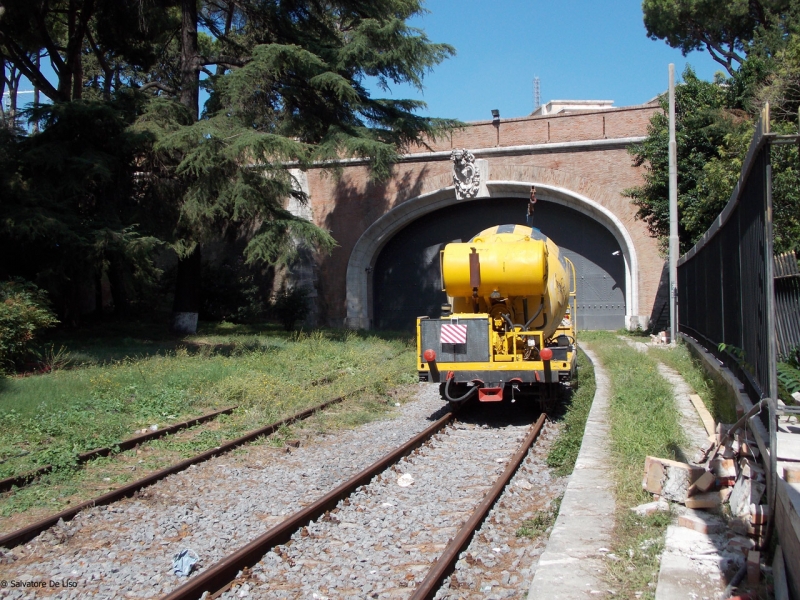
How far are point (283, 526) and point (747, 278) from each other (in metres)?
4.59

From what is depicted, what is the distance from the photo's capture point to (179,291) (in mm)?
21344

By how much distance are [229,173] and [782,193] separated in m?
12.8

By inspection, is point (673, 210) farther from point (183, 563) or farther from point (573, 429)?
point (183, 563)

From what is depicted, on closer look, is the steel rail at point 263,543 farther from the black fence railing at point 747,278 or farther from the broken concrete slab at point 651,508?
the black fence railing at point 747,278

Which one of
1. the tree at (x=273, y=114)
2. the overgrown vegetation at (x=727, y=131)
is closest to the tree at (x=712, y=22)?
the overgrown vegetation at (x=727, y=131)

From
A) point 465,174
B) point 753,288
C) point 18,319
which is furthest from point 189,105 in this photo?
point 753,288

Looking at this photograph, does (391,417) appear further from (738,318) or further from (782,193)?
(782,193)

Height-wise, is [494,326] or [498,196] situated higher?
[498,196]

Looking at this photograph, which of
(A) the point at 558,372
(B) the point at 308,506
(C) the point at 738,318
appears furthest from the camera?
(A) the point at 558,372

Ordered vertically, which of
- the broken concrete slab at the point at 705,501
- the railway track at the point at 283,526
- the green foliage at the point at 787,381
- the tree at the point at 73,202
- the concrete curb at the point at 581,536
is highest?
the tree at the point at 73,202

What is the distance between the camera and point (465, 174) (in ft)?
89.9

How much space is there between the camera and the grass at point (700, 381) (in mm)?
7762

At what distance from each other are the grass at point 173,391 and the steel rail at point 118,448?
0.15 m

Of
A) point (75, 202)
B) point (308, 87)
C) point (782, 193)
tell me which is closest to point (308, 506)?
point (782, 193)
